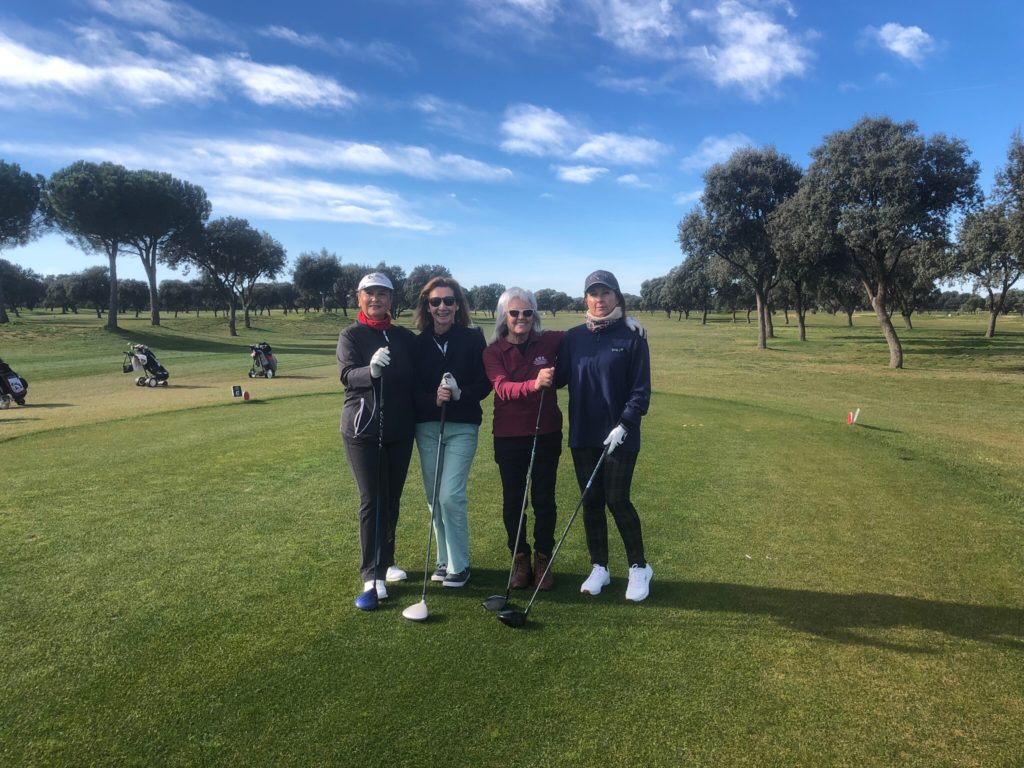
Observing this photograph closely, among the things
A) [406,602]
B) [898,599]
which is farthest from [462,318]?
[898,599]

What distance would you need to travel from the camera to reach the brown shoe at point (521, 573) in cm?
464

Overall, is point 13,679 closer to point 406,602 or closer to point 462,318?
point 406,602

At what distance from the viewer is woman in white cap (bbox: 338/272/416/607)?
175 inches

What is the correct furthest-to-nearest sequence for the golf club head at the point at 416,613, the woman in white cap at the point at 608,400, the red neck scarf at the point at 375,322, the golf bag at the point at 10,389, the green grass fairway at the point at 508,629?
the golf bag at the point at 10,389 → the red neck scarf at the point at 375,322 → the woman in white cap at the point at 608,400 → the golf club head at the point at 416,613 → the green grass fairway at the point at 508,629

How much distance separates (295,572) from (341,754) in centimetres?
220

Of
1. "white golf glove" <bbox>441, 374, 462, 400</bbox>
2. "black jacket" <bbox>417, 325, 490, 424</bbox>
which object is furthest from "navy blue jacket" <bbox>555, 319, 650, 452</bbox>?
"white golf glove" <bbox>441, 374, 462, 400</bbox>

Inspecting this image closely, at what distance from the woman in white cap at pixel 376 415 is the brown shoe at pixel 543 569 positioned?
3.65 ft

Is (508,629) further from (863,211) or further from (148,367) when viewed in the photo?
(863,211)

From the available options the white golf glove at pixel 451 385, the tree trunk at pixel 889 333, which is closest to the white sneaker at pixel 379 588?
the white golf glove at pixel 451 385

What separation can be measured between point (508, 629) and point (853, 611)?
256 cm

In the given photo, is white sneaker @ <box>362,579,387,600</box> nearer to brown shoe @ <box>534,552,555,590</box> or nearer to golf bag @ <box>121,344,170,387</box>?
brown shoe @ <box>534,552,555,590</box>

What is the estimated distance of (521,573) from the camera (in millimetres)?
4680

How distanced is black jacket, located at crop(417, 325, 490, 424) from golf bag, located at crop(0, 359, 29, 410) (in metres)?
16.3

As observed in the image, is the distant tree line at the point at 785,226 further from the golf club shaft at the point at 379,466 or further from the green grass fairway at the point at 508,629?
the golf club shaft at the point at 379,466
